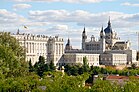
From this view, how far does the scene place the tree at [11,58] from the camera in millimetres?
23703

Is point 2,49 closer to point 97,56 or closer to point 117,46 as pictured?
point 97,56

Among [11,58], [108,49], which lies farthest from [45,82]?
[108,49]

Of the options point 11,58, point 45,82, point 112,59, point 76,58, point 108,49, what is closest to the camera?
point 45,82

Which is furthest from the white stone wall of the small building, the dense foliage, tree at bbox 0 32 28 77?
the dense foliage

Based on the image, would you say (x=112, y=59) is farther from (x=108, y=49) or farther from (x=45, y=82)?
(x=45, y=82)

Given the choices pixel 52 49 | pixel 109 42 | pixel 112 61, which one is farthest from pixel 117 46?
pixel 52 49

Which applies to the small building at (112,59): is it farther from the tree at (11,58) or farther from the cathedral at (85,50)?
the tree at (11,58)

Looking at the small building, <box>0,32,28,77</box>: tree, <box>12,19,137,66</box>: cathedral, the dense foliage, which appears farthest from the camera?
the small building

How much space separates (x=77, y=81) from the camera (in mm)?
16844

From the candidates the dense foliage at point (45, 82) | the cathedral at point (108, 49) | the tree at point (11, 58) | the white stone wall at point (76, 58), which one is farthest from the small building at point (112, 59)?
the dense foliage at point (45, 82)

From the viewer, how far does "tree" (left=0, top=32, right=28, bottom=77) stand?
23703mm

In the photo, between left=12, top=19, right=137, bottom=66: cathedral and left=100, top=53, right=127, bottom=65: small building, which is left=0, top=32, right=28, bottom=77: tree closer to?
left=12, top=19, right=137, bottom=66: cathedral

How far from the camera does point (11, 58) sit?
2420 cm

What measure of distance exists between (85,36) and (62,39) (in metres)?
12.4
